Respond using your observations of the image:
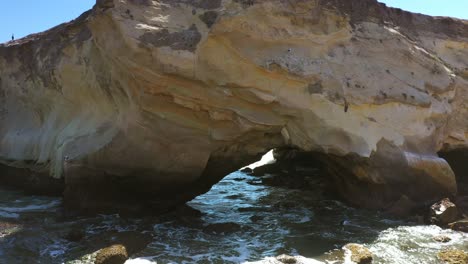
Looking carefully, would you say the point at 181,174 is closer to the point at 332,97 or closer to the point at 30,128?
the point at 332,97

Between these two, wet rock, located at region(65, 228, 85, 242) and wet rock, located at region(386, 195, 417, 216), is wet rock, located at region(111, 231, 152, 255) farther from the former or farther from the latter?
wet rock, located at region(386, 195, 417, 216)

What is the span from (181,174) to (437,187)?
418 centimetres

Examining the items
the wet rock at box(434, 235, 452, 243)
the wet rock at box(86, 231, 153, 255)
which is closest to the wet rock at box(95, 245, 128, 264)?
the wet rock at box(86, 231, 153, 255)

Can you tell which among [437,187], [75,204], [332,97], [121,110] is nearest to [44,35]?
[121,110]

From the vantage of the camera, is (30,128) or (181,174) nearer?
(181,174)

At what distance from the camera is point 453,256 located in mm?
5199

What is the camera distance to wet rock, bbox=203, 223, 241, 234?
6516 mm

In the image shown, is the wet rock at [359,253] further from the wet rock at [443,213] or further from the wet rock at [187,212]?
the wet rock at [187,212]

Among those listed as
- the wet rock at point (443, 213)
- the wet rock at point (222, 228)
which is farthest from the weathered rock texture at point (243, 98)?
the wet rock at point (222, 228)

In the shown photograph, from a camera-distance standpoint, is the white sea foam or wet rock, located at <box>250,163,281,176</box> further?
wet rock, located at <box>250,163,281,176</box>

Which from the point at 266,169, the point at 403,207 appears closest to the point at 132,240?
the point at 403,207

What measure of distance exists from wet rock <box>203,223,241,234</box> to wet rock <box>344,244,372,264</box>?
166 cm

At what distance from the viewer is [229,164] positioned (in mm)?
7871

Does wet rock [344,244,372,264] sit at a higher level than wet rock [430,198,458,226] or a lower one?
lower
